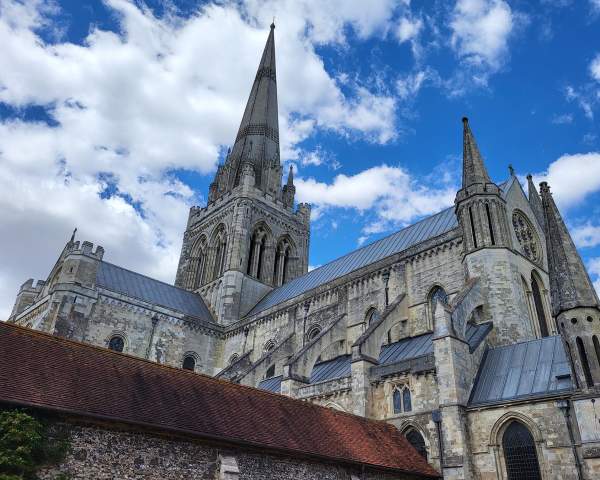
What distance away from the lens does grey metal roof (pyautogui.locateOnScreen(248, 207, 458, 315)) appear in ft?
89.7

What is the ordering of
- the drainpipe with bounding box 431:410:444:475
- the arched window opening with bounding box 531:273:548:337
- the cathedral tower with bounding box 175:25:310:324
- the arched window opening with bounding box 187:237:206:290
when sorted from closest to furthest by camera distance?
1. the drainpipe with bounding box 431:410:444:475
2. the arched window opening with bounding box 531:273:548:337
3. the cathedral tower with bounding box 175:25:310:324
4. the arched window opening with bounding box 187:237:206:290

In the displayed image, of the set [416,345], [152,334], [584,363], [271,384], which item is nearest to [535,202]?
[416,345]

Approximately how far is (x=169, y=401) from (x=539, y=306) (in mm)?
17764

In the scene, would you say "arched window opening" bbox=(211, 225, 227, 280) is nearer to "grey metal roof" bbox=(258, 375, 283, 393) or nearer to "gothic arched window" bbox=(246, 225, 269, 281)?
"gothic arched window" bbox=(246, 225, 269, 281)

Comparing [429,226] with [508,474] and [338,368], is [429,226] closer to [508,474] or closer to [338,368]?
[338,368]

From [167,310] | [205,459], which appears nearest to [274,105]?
[167,310]

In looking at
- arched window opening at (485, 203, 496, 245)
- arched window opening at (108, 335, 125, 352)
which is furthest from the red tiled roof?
arched window opening at (108, 335, 125, 352)

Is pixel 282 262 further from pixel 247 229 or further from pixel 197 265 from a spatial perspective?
pixel 197 265

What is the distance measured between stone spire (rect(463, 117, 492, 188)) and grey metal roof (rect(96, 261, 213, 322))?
845 inches

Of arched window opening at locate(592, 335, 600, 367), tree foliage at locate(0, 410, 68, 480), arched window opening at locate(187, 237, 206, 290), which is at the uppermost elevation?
arched window opening at locate(187, 237, 206, 290)

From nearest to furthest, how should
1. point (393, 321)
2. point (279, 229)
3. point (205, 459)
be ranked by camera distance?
1. point (205, 459)
2. point (393, 321)
3. point (279, 229)

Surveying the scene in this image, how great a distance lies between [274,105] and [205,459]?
4340cm

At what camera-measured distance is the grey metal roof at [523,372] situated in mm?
15383

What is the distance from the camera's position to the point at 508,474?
48.8ft
